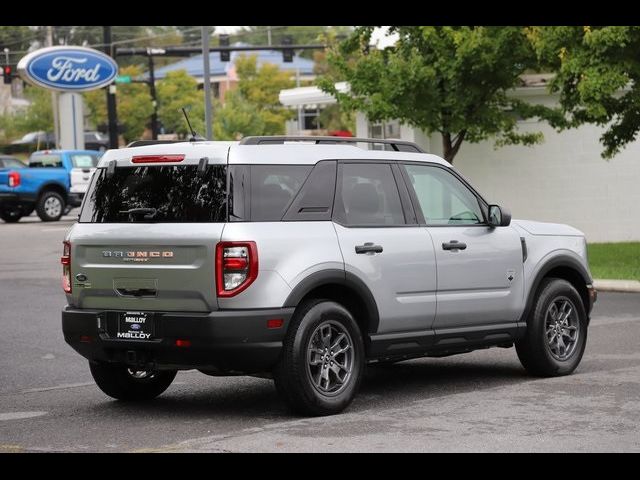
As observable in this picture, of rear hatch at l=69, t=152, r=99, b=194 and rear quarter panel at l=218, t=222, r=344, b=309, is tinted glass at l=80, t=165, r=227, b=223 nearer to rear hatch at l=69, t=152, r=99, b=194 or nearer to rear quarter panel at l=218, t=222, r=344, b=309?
rear quarter panel at l=218, t=222, r=344, b=309

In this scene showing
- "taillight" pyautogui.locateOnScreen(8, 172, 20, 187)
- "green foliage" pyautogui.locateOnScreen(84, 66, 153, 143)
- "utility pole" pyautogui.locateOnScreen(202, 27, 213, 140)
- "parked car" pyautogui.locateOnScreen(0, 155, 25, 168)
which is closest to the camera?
"utility pole" pyautogui.locateOnScreen(202, 27, 213, 140)

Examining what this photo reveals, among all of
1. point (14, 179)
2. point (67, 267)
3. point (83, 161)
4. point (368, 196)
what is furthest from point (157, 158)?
point (83, 161)

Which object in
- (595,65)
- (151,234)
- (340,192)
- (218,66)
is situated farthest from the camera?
(218,66)

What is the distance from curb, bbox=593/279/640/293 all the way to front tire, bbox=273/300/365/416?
9964 mm

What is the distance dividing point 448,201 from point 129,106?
2879 inches

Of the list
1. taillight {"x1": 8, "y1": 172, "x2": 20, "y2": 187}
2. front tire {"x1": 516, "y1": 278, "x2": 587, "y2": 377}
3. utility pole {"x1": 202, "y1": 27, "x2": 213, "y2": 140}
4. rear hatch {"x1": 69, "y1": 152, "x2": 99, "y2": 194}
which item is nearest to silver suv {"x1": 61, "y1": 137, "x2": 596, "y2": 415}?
front tire {"x1": 516, "y1": 278, "x2": 587, "y2": 377}

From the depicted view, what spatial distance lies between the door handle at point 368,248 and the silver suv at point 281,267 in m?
0.02

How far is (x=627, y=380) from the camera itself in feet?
34.0

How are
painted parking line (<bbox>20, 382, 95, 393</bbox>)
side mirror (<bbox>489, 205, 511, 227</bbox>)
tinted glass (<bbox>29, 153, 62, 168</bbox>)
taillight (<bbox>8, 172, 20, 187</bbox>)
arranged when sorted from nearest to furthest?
side mirror (<bbox>489, 205, 511, 227</bbox>)
painted parking line (<bbox>20, 382, 95, 393</bbox>)
taillight (<bbox>8, 172, 20, 187</bbox>)
tinted glass (<bbox>29, 153, 62, 168</bbox>)

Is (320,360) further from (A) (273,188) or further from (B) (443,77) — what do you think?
(B) (443,77)

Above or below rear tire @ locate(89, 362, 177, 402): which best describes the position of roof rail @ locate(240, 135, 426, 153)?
above

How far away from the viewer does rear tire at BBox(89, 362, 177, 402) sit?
9672mm

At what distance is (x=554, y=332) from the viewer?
10.7 metres
